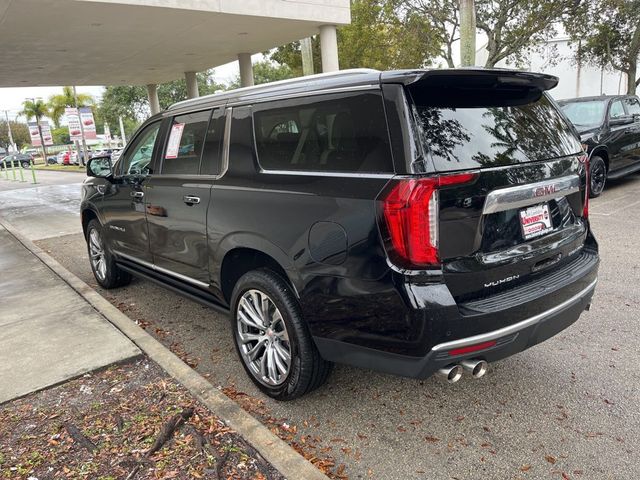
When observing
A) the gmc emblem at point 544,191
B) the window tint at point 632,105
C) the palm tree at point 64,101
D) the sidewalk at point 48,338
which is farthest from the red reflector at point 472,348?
the palm tree at point 64,101

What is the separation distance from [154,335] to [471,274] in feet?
10.1

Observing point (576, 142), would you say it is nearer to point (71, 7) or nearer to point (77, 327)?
point (77, 327)

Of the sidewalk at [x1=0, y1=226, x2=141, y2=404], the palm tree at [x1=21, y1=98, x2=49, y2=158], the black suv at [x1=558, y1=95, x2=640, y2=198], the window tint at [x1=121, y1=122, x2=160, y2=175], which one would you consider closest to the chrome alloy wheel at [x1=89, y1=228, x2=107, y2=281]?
the sidewalk at [x1=0, y1=226, x2=141, y2=404]

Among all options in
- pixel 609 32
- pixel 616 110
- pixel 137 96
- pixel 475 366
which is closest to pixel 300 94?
pixel 475 366

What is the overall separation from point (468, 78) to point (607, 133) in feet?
26.1

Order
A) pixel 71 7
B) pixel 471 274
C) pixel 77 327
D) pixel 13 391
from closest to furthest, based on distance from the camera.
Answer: pixel 471 274 → pixel 13 391 → pixel 77 327 → pixel 71 7

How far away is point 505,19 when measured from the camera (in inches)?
655

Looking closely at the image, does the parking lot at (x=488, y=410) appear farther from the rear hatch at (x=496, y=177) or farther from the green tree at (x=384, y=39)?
the green tree at (x=384, y=39)

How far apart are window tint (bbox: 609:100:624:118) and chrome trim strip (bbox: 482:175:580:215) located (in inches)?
308

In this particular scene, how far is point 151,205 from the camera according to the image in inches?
167

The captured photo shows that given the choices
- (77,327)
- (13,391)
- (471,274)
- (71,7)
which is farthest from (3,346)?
(71,7)

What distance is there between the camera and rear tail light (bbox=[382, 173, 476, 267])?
231 centimetres

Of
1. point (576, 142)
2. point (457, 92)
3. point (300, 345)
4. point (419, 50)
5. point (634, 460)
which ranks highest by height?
point (419, 50)

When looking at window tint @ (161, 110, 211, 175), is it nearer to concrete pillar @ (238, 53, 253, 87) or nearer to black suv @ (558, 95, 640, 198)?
black suv @ (558, 95, 640, 198)
